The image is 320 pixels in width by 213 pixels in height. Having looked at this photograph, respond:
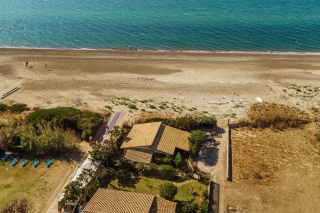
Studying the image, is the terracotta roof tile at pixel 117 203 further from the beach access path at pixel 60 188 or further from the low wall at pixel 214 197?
the low wall at pixel 214 197

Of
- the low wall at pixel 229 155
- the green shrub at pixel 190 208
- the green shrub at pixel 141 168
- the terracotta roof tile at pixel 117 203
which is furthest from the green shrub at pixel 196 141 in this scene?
the terracotta roof tile at pixel 117 203

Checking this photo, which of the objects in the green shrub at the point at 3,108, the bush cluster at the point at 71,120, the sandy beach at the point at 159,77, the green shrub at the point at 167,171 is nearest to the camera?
the green shrub at the point at 167,171

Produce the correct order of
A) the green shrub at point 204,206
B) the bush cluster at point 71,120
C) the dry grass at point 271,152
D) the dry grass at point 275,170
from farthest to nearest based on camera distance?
the bush cluster at point 71,120 < the dry grass at point 271,152 < the dry grass at point 275,170 < the green shrub at point 204,206

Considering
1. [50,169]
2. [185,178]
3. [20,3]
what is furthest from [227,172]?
[20,3]

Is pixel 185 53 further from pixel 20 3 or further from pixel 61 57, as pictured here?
pixel 20 3

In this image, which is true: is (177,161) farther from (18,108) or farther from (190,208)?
(18,108)

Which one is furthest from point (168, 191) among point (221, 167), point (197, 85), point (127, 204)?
point (197, 85)

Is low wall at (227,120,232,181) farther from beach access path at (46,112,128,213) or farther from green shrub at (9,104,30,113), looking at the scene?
green shrub at (9,104,30,113)
